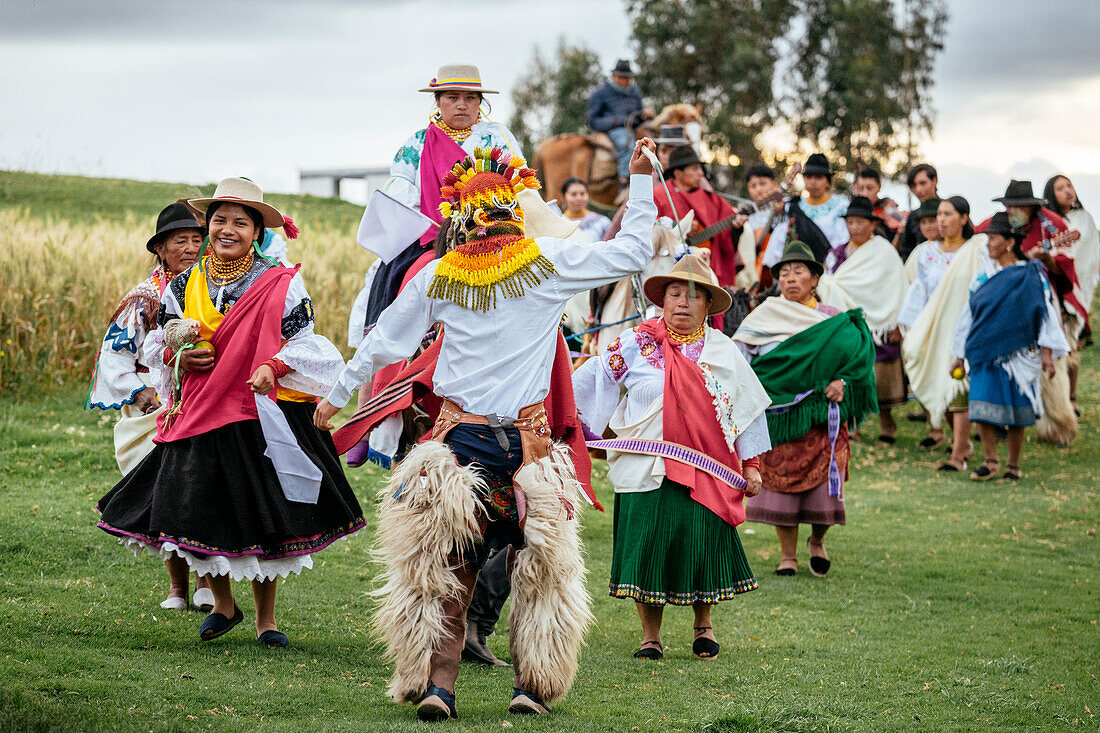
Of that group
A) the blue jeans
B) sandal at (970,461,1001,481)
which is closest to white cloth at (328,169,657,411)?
sandal at (970,461,1001,481)

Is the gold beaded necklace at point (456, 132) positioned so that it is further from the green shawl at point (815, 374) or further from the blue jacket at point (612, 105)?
the blue jacket at point (612, 105)

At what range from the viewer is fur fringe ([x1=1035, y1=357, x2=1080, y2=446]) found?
12.0 m

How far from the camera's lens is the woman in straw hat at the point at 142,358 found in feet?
20.1

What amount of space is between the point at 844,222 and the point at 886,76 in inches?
730

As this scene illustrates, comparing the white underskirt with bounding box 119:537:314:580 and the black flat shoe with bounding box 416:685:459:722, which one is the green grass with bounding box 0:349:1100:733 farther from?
the white underskirt with bounding box 119:537:314:580

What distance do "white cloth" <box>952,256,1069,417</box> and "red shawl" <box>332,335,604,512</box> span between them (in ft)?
24.5

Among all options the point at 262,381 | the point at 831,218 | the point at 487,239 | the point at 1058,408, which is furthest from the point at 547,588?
the point at 1058,408

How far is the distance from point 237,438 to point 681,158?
569cm

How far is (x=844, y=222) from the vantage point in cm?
1279

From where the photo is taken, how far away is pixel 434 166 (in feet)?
19.8

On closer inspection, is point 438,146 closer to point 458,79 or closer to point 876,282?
point 458,79

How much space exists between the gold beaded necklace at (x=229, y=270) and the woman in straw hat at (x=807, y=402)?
3.77m

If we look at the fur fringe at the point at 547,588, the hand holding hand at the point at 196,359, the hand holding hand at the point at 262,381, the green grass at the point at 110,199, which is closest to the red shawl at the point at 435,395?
the fur fringe at the point at 547,588

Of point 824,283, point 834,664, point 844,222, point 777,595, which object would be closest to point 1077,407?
point 844,222
